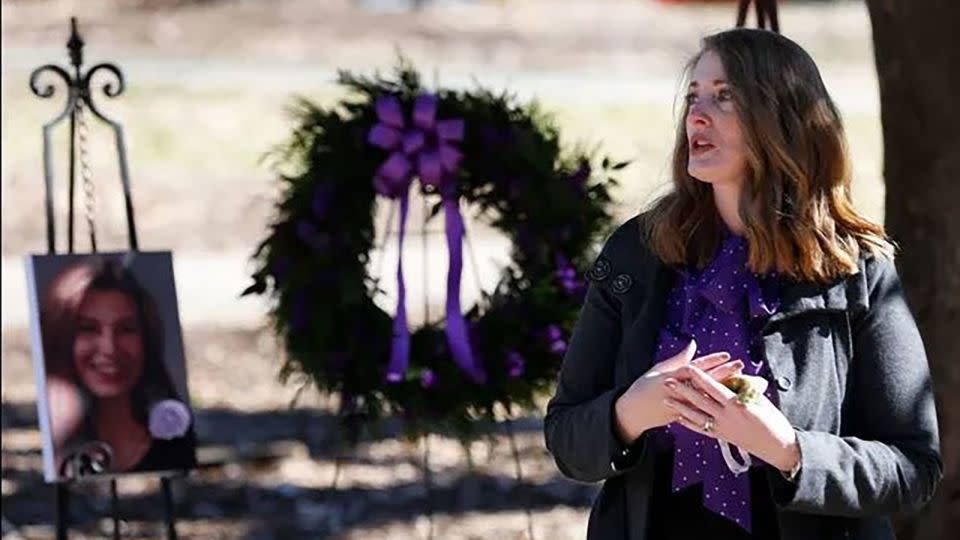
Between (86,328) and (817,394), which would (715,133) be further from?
(86,328)

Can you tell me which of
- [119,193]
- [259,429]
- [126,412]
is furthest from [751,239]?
[119,193]

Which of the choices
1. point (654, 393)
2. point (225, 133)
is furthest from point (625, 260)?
point (225, 133)

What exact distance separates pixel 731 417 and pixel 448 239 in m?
3.09

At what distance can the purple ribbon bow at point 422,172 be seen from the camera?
6.22 meters

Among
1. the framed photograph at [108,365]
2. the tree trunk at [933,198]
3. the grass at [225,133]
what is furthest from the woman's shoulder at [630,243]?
the grass at [225,133]

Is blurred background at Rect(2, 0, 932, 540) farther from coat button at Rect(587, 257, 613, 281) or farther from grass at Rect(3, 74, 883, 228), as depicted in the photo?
coat button at Rect(587, 257, 613, 281)

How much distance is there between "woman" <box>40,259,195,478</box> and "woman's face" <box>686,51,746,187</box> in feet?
8.33

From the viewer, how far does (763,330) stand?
3.52 meters

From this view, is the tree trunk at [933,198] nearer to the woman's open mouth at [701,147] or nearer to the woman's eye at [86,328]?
the woman's eye at [86,328]

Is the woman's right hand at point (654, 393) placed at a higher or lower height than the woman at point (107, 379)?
higher

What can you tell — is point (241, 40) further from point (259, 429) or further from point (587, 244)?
point (587, 244)

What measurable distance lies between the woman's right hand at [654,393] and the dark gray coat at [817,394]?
35 mm

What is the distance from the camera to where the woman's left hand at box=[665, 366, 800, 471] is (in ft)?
10.8

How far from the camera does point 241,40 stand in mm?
26156
